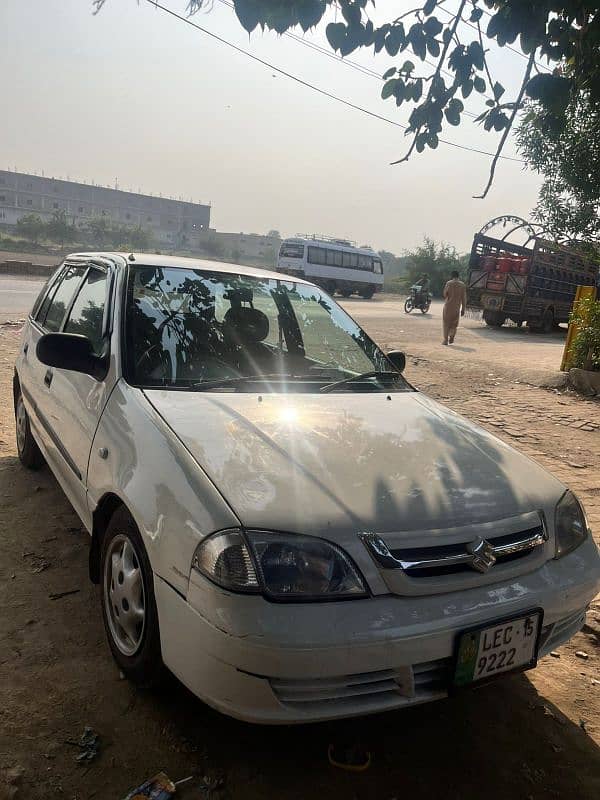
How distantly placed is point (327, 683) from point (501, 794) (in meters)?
0.74

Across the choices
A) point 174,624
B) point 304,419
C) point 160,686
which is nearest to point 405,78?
point 304,419

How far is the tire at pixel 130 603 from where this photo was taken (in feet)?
6.21

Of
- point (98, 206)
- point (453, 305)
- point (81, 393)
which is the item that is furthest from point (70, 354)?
point (98, 206)

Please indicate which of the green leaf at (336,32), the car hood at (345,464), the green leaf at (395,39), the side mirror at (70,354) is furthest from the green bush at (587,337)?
the side mirror at (70,354)

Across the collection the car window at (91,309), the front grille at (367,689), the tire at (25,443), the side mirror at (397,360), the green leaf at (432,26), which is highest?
the green leaf at (432,26)

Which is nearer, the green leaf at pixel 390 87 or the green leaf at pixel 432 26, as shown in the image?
the green leaf at pixel 432 26

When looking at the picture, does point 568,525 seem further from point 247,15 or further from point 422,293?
point 422,293

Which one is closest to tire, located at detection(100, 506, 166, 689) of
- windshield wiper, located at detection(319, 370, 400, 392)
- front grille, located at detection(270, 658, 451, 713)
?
front grille, located at detection(270, 658, 451, 713)

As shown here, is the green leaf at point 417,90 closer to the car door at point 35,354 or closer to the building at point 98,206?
the car door at point 35,354

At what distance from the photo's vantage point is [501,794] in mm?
1811

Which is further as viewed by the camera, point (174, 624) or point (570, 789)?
point (570, 789)

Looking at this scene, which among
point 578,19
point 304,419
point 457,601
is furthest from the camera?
point 578,19

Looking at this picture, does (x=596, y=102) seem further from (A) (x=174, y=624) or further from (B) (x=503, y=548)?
(A) (x=174, y=624)

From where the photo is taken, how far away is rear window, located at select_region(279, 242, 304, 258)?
2892cm
